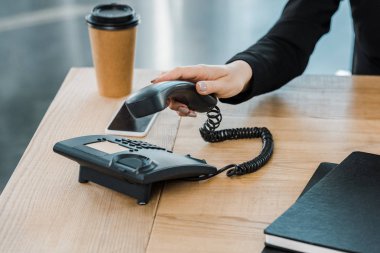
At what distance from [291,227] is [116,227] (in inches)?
9.6

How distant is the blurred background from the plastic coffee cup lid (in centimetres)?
154

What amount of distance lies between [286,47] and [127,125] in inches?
15.8

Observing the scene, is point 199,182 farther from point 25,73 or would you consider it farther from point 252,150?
point 25,73

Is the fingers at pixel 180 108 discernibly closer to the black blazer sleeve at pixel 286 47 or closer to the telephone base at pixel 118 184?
the black blazer sleeve at pixel 286 47

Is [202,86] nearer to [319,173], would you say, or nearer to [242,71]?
[242,71]

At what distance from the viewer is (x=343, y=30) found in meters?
3.90

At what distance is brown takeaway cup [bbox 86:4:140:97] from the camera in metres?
1.25

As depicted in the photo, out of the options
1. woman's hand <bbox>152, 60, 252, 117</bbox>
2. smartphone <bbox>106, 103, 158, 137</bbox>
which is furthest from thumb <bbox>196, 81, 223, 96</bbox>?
smartphone <bbox>106, 103, 158, 137</bbox>

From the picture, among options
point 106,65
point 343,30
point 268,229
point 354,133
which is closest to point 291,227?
point 268,229

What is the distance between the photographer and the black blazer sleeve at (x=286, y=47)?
4.21 feet

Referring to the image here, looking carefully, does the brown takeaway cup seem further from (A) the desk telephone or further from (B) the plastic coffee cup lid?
(A) the desk telephone

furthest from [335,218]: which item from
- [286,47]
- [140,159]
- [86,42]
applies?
[86,42]

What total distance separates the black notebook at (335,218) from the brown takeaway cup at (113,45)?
51 cm

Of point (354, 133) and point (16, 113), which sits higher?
point (354, 133)
